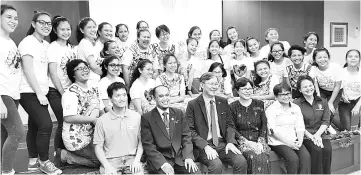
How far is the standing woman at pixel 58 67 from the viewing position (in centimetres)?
314

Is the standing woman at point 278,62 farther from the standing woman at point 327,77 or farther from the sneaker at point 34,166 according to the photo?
the sneaker at point 34,166

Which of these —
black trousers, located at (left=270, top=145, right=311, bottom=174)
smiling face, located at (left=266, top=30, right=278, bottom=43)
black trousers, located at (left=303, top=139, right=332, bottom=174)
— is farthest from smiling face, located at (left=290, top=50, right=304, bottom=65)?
black trousers, located at (left=270, top=145, right=311, bottom=174)

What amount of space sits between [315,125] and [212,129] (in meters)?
1.17

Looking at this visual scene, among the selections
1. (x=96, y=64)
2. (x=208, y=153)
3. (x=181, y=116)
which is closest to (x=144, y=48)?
(x=96, y=64)

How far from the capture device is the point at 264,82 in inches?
168

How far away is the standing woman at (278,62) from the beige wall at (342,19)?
4334mm

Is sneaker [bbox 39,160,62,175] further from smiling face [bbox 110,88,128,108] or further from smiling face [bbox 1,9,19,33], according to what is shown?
smiling face [bbox 1,9,19,33]

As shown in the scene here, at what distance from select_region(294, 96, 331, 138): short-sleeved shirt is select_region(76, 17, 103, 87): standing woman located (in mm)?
2052

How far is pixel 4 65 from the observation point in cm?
276

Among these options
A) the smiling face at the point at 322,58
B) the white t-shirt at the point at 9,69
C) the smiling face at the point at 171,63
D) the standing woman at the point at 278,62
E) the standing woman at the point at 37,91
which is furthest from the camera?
the standing woman at the point at 278,62

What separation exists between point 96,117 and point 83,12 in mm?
2693

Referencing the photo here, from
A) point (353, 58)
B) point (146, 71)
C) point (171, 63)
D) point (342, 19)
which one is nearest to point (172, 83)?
point (171, 63)

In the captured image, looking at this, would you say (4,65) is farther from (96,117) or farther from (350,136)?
(350,136)

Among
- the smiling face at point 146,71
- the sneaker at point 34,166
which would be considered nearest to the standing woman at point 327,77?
the smiling face at point 146,71
